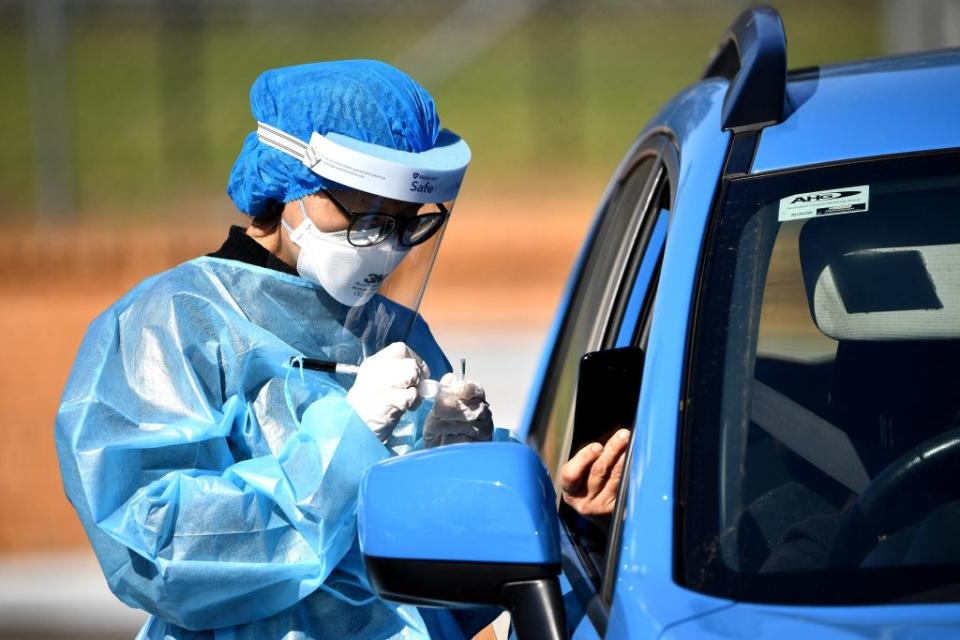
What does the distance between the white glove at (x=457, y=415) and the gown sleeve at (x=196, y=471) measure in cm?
20

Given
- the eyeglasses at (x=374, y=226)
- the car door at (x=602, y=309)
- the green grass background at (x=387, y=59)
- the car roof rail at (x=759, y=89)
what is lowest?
the green grass background at (x=387, y=59)

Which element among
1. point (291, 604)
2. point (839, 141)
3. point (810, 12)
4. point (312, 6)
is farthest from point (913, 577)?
point (810, 12)

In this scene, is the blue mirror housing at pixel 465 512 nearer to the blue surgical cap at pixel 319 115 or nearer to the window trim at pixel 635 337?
the window trim at pixel 635 337

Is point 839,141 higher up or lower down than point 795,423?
higher up

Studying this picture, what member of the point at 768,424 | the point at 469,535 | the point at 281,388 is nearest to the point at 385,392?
the point at 281,388

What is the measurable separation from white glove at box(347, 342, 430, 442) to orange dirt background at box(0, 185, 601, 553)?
6.06 metres

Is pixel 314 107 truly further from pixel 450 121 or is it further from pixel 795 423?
pixel 450 121

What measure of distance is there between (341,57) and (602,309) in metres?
20.5

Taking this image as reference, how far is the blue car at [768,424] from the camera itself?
1.77 meters

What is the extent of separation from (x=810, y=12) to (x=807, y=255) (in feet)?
84.8

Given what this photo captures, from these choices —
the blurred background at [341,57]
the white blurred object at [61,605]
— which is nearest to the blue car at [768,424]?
the white blurred object at [61,605]

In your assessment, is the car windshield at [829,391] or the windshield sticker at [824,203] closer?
the car windshield at [829,391]

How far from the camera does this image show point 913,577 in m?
1.73

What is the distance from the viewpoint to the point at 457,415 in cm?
248
